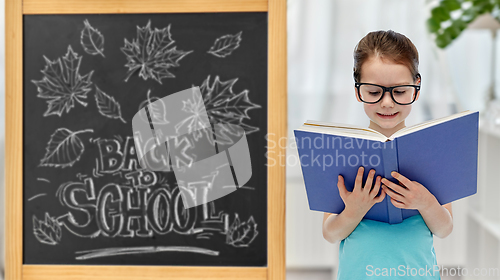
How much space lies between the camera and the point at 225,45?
119 centimetres

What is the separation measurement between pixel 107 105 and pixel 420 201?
90 centimetres

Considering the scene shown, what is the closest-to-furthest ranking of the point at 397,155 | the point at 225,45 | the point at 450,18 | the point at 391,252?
the point at 397,155 → the point at 391,252 → the point at 225,45 → the point at 450,18

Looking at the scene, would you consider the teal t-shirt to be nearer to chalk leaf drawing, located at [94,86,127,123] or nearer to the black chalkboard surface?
the black chalkboard surface

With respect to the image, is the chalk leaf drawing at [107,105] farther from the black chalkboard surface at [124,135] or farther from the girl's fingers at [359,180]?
the girl's fingers at [359,180]

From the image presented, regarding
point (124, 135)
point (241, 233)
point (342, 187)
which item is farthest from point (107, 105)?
point (342, 187)

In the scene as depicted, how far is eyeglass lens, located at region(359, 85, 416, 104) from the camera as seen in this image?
2.83ft

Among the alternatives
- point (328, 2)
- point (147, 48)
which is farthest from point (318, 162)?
point (328, 2)

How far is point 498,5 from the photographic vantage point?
1.88 meters

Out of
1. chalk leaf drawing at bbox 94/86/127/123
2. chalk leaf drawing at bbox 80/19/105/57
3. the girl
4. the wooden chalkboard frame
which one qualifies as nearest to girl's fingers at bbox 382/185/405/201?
the girl

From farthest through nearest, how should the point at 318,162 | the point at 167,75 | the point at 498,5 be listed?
the point at 498,5 → the point at 167,75 → the point at 318,162

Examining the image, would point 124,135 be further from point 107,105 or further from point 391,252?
point 391,252

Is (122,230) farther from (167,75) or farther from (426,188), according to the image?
(426,188)

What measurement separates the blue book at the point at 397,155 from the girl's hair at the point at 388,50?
0.16m

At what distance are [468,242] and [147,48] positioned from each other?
5.85 feet
